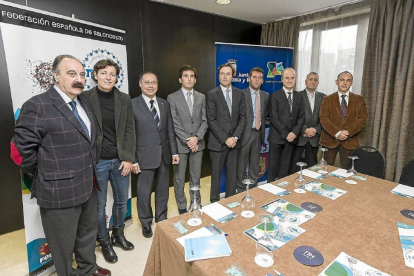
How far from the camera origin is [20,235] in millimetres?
2660

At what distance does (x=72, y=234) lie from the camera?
5.58 feet

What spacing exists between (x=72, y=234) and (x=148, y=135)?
1.09 metres

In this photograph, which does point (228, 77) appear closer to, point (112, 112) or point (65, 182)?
point (112, 112)

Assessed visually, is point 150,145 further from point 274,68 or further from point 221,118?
point 274,68

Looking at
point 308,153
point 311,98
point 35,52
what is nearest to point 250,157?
point 308,153

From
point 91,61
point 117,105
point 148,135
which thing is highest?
point 91,61

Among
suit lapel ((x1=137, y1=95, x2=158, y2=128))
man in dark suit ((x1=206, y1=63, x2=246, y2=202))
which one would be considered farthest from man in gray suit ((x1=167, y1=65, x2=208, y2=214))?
suit lapel ((x1=137, y1=95, x2=158, y2=128))

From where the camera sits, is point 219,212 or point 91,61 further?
point 91,61

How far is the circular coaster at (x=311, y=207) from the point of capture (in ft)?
5.03

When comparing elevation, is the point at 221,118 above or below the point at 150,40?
below

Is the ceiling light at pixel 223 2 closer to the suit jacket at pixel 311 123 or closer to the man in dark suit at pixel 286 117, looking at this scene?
the man in dark suit at pixel 286 117

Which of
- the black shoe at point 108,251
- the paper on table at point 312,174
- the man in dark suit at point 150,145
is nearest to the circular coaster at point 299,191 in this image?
the paper on table at point 312,174

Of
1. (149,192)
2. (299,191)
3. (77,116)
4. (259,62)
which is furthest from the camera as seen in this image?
(259,62)

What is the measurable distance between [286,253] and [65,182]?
1.43 meters
